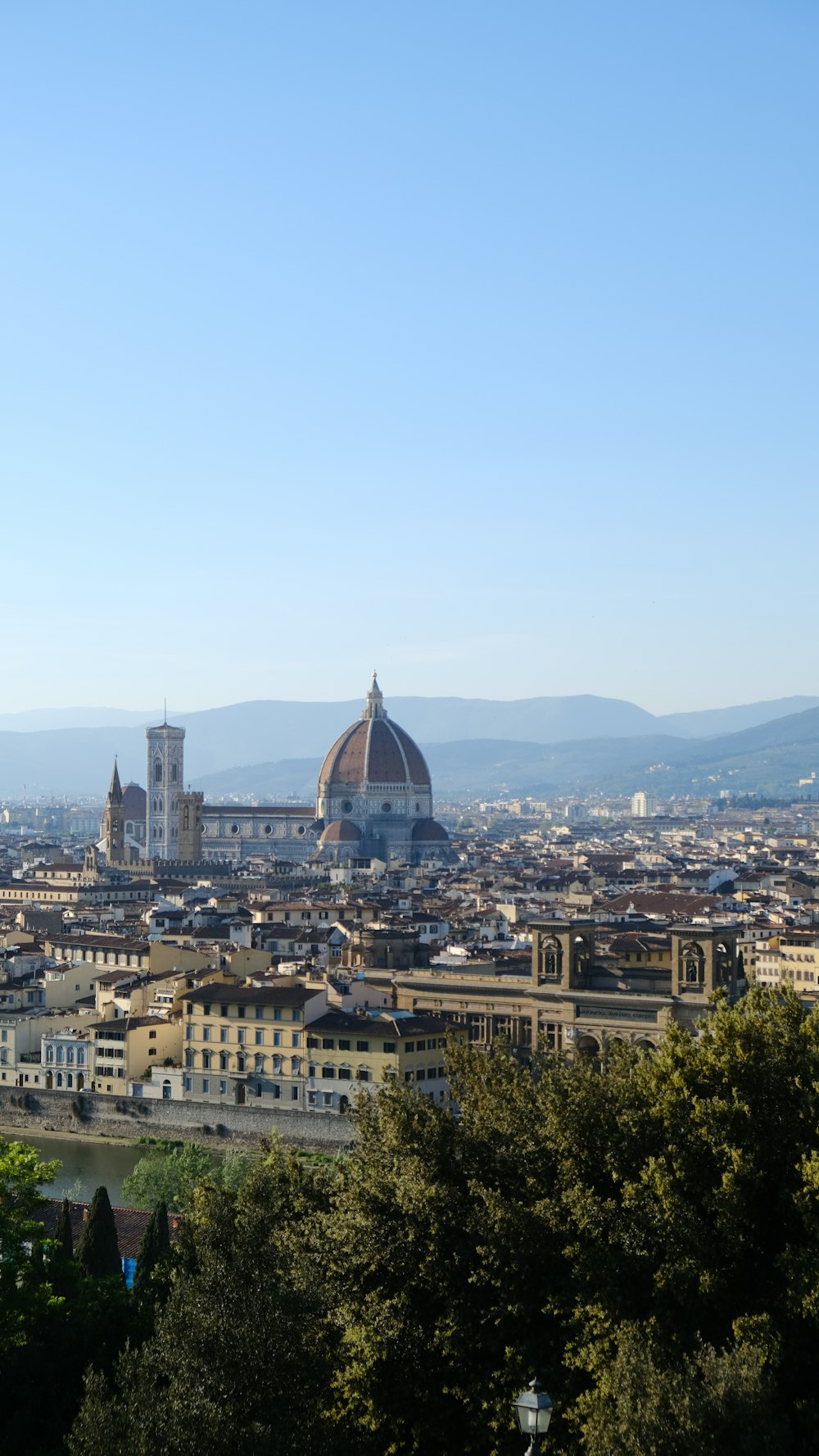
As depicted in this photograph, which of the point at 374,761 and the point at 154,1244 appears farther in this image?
the point at 374,761

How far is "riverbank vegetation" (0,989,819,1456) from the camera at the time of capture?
14.5 meters

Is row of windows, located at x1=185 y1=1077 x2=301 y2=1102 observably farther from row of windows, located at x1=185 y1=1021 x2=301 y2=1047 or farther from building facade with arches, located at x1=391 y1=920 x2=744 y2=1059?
building facade with arches, located at x1=391 y1=920 x2=744 y2=1059

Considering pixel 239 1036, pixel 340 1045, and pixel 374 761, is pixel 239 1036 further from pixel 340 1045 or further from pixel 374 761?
pixel 374 761

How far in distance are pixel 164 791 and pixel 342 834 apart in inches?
490

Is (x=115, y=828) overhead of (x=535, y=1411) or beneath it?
overhead

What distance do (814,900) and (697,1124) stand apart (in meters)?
71.4

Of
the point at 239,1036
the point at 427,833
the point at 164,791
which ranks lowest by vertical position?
the point at 239,1036

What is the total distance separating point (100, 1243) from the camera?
84.9 ft

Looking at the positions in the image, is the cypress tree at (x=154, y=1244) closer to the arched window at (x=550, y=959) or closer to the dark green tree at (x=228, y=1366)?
the dark green tree at (x=228, y=1366)

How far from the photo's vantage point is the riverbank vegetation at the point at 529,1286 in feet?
47.6

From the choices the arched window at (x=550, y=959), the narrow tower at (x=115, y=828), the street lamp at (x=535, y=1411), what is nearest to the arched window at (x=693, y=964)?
the arched window at (x=550, y=959)

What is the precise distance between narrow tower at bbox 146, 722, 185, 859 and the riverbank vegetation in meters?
124

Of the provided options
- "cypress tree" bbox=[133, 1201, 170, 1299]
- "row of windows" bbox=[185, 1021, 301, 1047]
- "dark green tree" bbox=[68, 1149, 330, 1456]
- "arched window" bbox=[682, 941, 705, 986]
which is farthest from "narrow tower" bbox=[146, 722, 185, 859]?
"dark green tree" bbox=[68, 1149, 330, 1456]

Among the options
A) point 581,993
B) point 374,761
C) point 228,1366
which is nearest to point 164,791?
point 374,761
